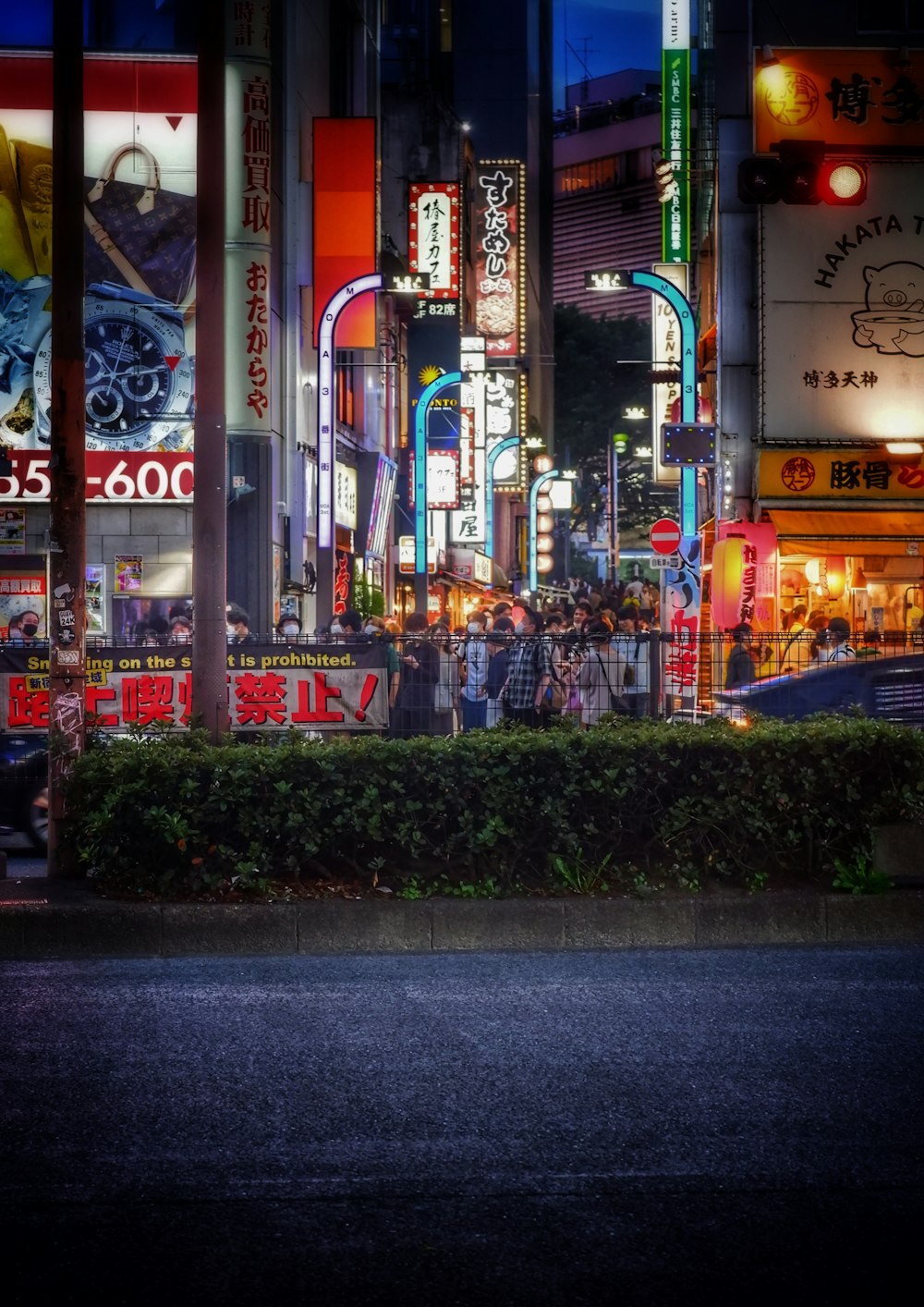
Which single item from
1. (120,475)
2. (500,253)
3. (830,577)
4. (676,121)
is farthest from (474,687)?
(500,253)

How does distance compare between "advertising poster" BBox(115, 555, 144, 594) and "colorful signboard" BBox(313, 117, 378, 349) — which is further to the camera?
"colorful signboard" BBox(313, 117, 378, 349)

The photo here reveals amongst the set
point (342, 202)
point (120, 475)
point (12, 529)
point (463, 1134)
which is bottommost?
point (463, 1134)

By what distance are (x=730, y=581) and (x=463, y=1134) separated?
20776 millimetres

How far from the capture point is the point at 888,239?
85.8 ft

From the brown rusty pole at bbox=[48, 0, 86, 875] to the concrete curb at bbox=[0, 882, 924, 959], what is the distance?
1.00 metres

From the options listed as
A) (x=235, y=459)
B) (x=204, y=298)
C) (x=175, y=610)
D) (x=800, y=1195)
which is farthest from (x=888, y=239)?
(x=800, y=1195)

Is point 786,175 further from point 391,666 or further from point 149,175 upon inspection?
point 149,175

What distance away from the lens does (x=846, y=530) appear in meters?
25.9

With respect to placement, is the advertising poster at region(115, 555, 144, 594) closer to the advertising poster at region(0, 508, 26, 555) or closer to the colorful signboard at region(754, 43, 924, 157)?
the advertising poster at region(0, 508, 26, 555)

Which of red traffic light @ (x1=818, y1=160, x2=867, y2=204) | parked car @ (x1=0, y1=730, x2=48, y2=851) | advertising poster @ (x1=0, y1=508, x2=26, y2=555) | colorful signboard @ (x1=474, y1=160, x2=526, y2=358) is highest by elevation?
colorful signboard @ (x1=474, y1=160, x2=526, y2=358)

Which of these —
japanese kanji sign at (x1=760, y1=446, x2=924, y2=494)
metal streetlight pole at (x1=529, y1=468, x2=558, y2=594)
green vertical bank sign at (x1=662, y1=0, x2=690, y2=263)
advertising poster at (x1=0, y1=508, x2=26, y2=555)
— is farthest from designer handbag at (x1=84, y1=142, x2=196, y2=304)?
metal streetlight pole at (x1=529, y1=468, x2=558, y2=594)

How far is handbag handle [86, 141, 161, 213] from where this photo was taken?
23.8m

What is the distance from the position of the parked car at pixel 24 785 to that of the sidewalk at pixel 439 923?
3287mm

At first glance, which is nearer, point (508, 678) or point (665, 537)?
point (508, 678)
